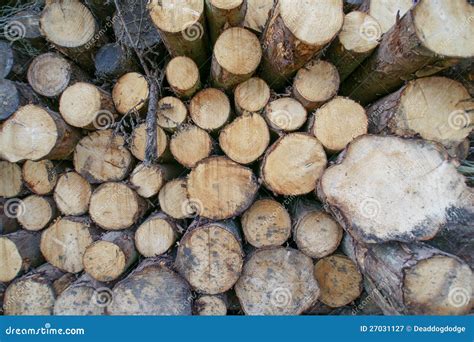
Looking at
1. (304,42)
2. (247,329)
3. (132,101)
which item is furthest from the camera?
(132,101)

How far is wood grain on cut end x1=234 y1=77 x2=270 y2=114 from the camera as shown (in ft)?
8.68

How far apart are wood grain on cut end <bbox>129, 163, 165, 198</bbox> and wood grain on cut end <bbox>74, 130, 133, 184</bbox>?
120mm

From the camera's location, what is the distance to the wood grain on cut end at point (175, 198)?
2.82m

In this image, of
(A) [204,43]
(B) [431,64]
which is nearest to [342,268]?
(B) [431,64]

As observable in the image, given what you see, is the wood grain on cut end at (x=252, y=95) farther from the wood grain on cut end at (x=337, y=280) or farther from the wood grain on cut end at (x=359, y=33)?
the wood grain on cut end at (x=337, y=280)

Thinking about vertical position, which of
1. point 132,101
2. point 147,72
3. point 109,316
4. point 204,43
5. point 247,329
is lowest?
point 109,316

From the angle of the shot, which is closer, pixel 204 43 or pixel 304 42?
pixel 304 42

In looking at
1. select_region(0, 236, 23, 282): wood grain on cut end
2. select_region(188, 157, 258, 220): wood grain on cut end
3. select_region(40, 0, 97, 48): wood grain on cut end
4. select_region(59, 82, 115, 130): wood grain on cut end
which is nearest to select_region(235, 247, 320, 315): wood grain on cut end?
select_region(188, 157, 258, 220): wood grain on cut end

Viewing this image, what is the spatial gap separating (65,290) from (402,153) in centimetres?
246

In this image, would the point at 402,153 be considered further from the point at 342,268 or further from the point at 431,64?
the point at 342,268

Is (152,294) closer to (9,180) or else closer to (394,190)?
(9,180)

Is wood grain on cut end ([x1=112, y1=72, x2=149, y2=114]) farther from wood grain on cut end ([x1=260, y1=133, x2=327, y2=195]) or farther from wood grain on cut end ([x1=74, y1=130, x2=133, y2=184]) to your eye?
wood grain on cut end ([x1=260, y1=133, x2=327, y2=195])

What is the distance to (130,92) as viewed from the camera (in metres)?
2.82

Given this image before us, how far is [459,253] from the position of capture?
2.41 m
